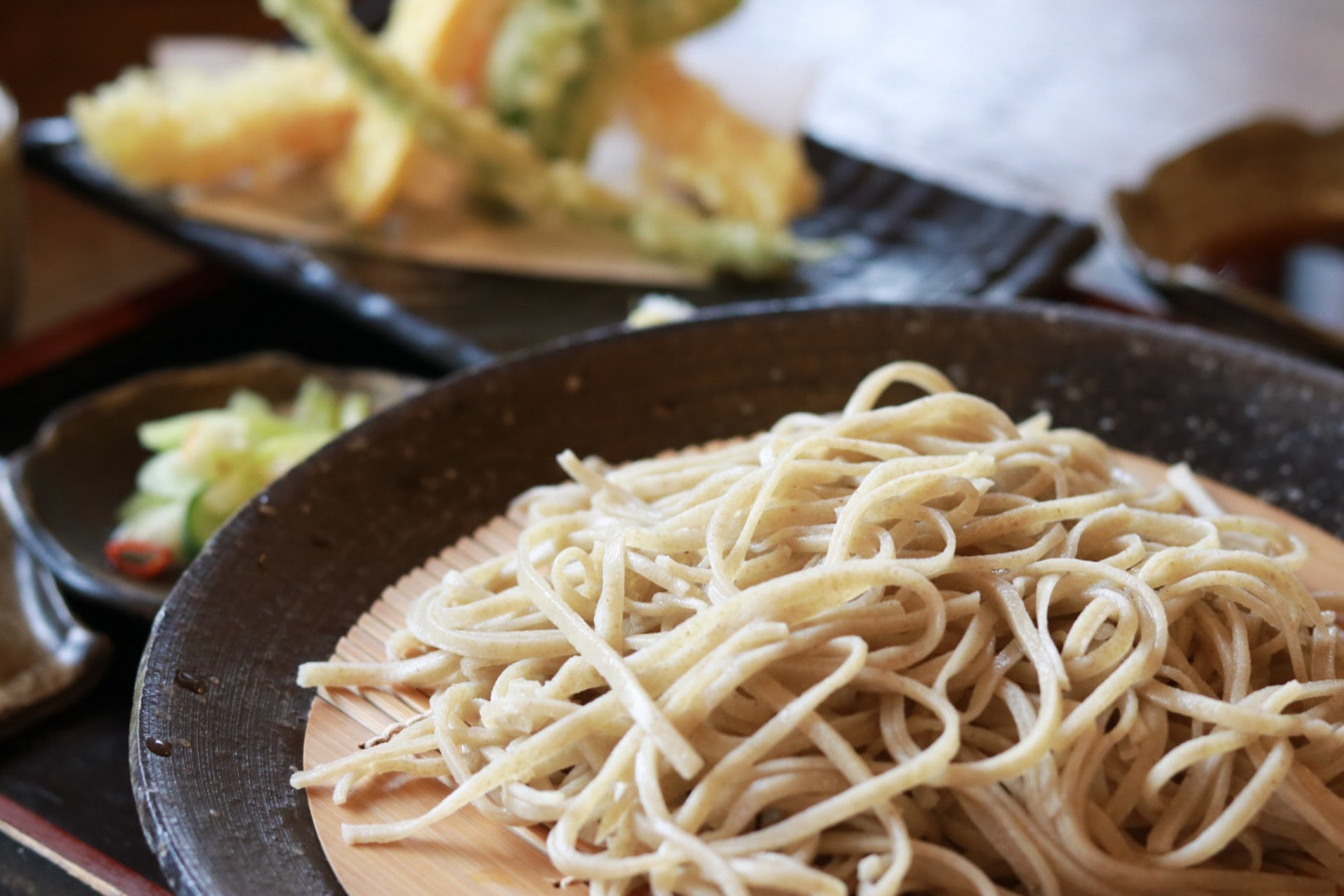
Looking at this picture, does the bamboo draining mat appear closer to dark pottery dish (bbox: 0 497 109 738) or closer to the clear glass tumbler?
dark pottery dish (bbox: 0 497 109 738)

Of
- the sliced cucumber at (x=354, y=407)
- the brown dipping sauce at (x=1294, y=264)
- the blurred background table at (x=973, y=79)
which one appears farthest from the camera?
the blurred background table at (x=973, y=79)

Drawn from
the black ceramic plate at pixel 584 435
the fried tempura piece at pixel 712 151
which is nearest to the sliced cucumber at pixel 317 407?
the black ceramic plate at pixel 584 435

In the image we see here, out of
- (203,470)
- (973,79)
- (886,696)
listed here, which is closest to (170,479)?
(203,470)

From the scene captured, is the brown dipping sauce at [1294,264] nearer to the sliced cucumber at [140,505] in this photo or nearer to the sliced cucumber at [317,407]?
the sliced cucumber at [317,407]

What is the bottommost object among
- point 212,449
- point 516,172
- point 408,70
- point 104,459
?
point 104,459

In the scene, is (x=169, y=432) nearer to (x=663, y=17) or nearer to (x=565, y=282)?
(x=565, y=282)
